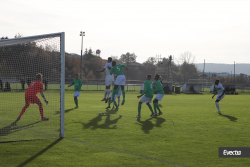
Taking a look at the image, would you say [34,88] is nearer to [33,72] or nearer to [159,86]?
[33,72]

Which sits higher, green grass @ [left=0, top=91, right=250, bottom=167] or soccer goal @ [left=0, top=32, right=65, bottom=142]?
soccer goal @ [left=0, top=32, right=65, bottom=142]

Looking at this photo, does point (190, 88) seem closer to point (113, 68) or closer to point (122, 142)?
point (113, 68)

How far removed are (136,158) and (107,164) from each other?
2.22 feet

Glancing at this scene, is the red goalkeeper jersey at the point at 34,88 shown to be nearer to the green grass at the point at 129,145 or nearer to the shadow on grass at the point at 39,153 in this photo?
the green grass at the point at 129,145

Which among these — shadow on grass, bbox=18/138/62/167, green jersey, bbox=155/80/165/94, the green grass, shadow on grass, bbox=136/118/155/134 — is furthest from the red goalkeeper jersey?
green jersey, bbox=155/80/165/94

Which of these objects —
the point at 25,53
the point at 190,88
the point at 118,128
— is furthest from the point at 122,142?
the point at 190,88

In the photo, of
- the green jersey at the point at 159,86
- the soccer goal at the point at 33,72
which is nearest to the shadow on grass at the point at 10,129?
the soccer goal at the point at 33,72

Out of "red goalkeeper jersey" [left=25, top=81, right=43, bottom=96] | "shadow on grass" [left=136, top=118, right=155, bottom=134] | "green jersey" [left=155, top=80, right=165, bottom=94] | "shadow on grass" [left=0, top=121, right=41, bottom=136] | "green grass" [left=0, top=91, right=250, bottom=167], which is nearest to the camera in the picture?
"green grass" [left=0, top=91, right=250, bottom=167]

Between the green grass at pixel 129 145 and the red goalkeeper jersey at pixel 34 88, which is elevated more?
the red goalkeeper jersey at pixel 34 88

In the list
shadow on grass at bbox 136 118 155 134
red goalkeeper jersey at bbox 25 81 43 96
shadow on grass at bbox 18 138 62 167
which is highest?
red goalkeeper jersey at bbox 25 81 43 96

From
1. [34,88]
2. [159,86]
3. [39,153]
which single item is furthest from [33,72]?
[159,86]

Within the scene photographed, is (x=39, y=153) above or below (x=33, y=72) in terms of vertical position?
below

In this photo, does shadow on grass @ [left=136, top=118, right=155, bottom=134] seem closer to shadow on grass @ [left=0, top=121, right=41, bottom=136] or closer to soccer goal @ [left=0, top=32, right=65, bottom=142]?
A: soccer goal @ [left=0, top=32, right=65, bottom=142]

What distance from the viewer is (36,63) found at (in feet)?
31.3
